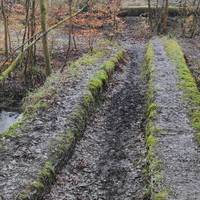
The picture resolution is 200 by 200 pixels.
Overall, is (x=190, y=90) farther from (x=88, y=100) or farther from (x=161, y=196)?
(x=161, y=196)

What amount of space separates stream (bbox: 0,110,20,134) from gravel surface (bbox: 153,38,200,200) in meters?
8.06

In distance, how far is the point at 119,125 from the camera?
65.4 ft

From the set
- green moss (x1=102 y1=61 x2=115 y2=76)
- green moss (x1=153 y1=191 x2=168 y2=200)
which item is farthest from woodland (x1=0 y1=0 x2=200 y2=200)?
green moss (x1=102 y1=61 x2=115 y2=76)

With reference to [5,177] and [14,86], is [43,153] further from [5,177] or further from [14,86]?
[14,86]

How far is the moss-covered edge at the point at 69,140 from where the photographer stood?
12.7 m

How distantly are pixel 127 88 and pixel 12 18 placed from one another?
16.4 metres

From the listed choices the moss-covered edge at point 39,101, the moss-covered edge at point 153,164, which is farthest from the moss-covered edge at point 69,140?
the moss-covered edge at point 153,164

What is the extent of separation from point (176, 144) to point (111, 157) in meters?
2.72

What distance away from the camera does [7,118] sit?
24.3 m

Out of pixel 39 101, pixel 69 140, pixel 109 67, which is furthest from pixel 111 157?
pixel 109 67

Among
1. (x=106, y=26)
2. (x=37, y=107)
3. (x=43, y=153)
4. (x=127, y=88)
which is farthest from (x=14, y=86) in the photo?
(x=106, y=26)

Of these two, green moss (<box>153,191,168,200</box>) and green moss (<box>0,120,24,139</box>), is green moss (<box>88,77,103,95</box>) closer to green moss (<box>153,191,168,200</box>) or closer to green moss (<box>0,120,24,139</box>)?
green moss (<box>0,120,24,139</box>)

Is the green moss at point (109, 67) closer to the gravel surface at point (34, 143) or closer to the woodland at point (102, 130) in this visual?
the woodland at point (102, 130)

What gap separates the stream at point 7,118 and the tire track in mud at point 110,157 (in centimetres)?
529
